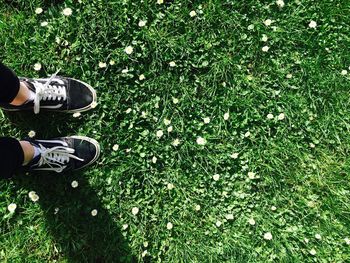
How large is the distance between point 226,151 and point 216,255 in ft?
2.27

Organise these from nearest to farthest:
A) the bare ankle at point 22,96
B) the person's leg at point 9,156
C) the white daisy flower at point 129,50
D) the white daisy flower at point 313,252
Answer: the person's leg at point 9,156 < the bare ankle at point 22,96 < the white daisy flower at point 313,252 < the white daisy flower at point 129,50

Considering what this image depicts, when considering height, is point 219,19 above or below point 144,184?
above

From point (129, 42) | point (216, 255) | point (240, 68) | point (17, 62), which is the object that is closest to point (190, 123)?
point (240, 68)

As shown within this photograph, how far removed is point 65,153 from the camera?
2.66 meters

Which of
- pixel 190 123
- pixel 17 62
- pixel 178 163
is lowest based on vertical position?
pixel 178 163

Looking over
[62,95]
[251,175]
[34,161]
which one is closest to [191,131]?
[251,175]

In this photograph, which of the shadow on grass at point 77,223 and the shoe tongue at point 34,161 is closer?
the shoe tongue at point 34,161

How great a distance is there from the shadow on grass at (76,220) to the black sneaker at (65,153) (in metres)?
0.11

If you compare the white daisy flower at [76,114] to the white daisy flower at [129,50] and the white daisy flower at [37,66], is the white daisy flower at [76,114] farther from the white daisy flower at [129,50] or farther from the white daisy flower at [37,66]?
the white daisy flower at [129,50]

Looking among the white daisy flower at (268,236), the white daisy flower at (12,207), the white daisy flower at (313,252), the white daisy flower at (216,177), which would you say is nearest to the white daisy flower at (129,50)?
the white daisy flower at (216,177)

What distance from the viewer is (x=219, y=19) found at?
9.21 ft

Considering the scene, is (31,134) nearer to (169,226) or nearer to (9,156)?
(9,156)

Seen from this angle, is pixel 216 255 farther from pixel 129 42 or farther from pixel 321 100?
pixel 129 42

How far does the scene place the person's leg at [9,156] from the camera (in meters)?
2.12
